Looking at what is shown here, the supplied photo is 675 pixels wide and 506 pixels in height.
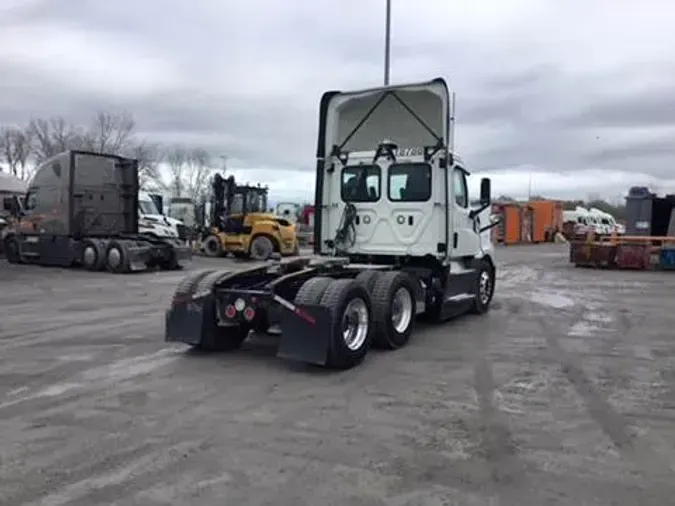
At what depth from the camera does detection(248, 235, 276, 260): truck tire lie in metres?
28.7

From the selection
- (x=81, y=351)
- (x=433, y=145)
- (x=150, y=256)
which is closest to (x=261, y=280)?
(x=81, y=351)

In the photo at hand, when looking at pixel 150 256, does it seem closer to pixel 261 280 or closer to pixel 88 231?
pixel 88 231

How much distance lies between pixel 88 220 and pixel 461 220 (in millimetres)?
15097

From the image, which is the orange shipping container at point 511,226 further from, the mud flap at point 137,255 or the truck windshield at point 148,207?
the mud flap at point 137,255

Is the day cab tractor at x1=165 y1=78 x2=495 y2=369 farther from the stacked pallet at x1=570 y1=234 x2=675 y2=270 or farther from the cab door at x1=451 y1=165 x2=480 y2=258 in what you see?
the stacked pallet at x1=570 y1=234 x2=675 y2=270

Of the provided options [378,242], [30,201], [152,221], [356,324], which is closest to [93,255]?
[30,201]

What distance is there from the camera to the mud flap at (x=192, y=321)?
346 inches

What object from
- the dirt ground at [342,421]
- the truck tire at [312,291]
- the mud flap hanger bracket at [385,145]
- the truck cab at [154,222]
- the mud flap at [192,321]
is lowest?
the dirt ground at [342,421]

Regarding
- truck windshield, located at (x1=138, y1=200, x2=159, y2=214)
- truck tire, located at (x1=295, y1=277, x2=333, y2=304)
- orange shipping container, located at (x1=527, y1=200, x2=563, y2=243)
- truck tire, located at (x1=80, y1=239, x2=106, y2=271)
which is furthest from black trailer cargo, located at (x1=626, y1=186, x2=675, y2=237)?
truck tire, located at (x1=295, y1=277, x2=333, y2=304)

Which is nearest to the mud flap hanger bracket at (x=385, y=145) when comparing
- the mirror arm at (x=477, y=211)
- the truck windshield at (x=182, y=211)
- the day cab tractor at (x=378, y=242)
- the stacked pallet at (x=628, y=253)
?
the day cab tractor at (x=378, y=242)

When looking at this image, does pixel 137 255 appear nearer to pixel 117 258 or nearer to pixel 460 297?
pixel 117 258

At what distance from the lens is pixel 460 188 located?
38.2ft

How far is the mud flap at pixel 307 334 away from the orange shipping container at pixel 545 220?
169 feet

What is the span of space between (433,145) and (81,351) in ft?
20.1
